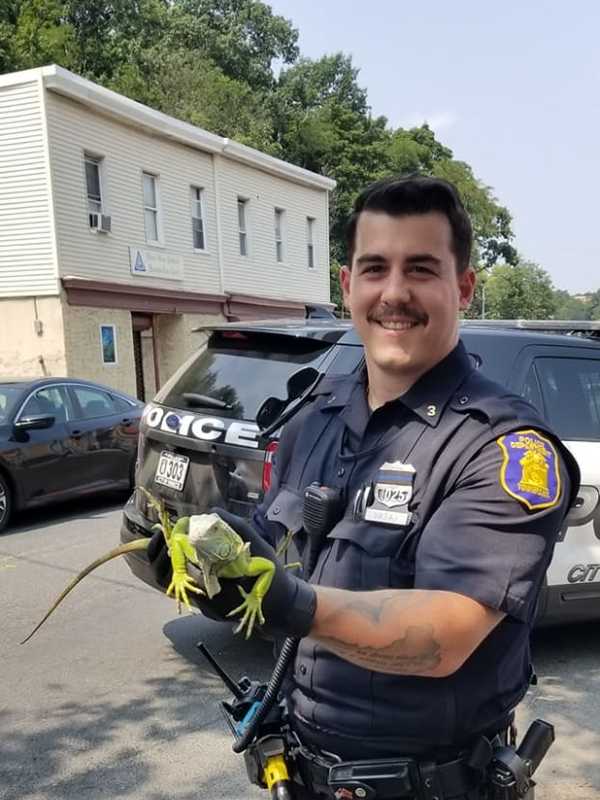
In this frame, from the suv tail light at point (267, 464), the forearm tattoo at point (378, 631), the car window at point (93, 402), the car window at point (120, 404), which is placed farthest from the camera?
the car window at point (120, 404)

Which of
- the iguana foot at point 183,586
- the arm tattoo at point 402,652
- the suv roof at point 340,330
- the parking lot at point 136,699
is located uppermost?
the suv roof at point 340,330

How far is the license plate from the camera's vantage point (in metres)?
3.55

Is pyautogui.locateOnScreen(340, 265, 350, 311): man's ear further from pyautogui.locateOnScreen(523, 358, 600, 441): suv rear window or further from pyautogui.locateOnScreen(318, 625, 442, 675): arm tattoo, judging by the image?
pyautogui.locateOnScreen(523, 358, 600, 441): suv rear window

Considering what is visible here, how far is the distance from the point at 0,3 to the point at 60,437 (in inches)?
1030

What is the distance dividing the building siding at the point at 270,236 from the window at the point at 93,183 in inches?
158

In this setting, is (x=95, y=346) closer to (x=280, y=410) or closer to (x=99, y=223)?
(x=99, y=223)

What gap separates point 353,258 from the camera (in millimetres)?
1603

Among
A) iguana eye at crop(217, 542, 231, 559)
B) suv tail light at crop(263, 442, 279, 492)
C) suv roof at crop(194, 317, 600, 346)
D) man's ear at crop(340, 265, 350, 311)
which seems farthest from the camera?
suv roof at crop(194, 317, 600, 346)

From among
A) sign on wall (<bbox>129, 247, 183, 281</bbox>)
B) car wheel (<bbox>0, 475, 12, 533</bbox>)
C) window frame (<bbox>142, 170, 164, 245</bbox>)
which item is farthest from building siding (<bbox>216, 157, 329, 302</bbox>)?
car wheel (<bbox>0, 475, 12, 533</bbox>)

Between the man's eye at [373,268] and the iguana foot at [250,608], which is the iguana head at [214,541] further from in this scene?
the man's eye at [373,268]

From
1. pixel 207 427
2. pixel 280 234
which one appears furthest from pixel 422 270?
pixel 280 234

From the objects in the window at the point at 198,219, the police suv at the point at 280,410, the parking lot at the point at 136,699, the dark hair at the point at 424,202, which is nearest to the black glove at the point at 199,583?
the dark hair at the point at 424,202

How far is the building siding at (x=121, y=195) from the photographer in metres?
14.1

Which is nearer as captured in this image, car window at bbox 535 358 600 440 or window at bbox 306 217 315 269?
car window at bbox 535 358 600 440
